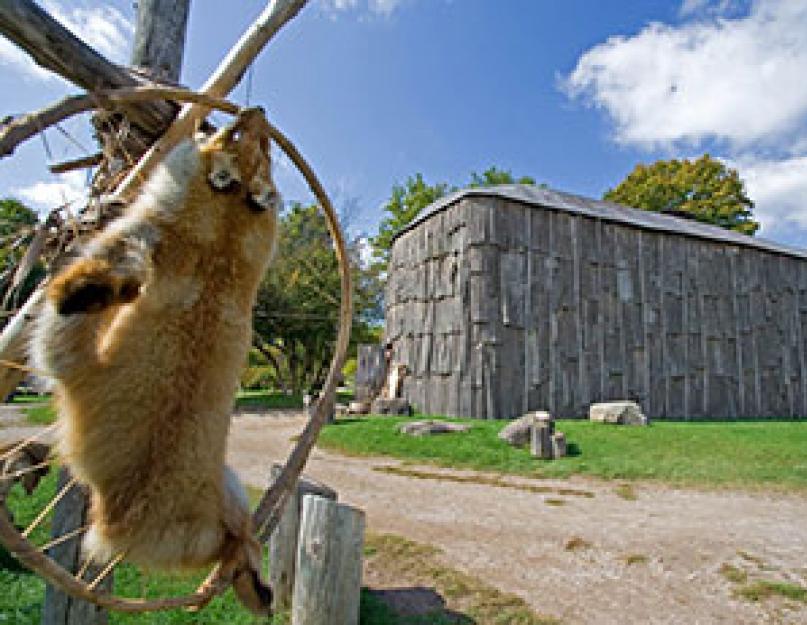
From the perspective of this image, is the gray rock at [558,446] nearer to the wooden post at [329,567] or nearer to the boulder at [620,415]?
the boulder at [620,415]

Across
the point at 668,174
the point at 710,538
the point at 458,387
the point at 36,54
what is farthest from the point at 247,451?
the point at 668,174

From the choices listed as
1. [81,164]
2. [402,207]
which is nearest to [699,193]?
[402,207]

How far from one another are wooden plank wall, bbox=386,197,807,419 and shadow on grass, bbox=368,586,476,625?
807 centimetres

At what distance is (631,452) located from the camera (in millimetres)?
8875

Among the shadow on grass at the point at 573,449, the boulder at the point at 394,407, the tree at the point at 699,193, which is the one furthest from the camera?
the tree at the point at 699,193

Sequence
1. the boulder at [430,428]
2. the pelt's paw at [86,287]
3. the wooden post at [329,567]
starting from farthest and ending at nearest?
the boulder at [430,428] < the wooden post at [329,567] < the pelt's paw at [86,287]

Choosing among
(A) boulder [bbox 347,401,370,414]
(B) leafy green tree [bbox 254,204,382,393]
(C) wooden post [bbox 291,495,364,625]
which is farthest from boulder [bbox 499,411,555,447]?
(B) leafy green tree [bbox 254,204,382,393]

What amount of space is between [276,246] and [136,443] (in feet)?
1.50

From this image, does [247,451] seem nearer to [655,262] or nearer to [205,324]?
[205,324]

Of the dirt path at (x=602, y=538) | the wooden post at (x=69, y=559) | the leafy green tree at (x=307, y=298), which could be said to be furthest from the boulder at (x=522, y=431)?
the wooden post at (x=69, y=559)

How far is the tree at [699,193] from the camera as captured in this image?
27.2m

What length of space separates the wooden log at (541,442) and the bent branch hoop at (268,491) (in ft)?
27.1

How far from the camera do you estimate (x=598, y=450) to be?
9055 mm

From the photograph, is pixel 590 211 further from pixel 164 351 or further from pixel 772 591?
pixel 164 351
